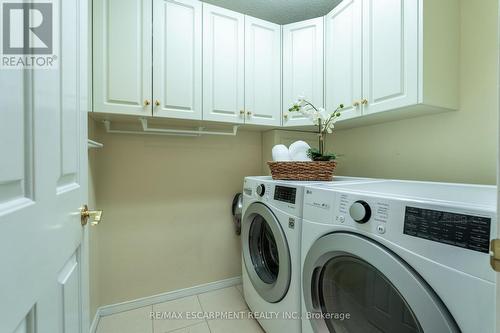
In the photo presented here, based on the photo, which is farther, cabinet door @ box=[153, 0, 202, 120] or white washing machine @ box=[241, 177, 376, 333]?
cabinet door @ box=[153, 0, 202, 120]

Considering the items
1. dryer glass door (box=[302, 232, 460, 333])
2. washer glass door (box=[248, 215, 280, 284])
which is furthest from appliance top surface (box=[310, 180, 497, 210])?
washer glass door (box=[248, 215, 280, 284])

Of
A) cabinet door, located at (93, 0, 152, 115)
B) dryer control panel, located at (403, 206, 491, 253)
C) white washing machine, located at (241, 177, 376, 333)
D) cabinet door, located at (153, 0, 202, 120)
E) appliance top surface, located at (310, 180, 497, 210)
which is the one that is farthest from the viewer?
cabinet door, located at (153, 0, 202, 120)

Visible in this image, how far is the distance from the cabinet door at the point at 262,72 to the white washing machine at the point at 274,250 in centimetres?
58

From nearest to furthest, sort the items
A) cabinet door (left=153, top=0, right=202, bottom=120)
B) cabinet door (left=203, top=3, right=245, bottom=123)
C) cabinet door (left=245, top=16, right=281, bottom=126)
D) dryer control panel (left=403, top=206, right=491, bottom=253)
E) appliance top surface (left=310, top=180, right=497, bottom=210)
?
dryer control panel (left=403, top=206, right=491, bottom=253)
appliance top surface (left=310, top=180, right=497, bottom=210)
cabinet door (left=153, top=0, right=202, bottom=120)
cabinet door (left=203, top=3, right=245, bottom=123)
cabinet door (left=245, top=16, right=281, bottom=126)

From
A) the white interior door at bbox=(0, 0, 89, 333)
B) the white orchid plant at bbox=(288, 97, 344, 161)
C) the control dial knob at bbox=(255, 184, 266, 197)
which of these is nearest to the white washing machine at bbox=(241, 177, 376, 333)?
the control dial knob at bbox=(255, 184, 266, 197)

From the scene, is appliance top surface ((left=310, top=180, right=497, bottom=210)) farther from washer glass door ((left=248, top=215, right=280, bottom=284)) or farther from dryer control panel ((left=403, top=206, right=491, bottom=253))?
washer glass door ((left=248, top=215, right=280, bottom=284))

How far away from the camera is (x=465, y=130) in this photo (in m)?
1.18

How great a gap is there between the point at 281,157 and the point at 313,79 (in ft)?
2.15

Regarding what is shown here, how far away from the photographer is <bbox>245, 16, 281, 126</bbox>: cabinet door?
1.65m

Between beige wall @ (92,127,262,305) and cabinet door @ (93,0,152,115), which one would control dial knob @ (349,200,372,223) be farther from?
beige wall @ (92,127,262,305)

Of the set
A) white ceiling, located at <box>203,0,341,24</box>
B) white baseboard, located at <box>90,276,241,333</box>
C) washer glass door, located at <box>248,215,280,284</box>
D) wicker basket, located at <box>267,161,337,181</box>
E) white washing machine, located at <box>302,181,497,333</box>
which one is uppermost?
white ceiling, located at <box>203,0,341,24</box>

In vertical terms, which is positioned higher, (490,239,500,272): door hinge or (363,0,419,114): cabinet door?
(363,0,419,114): cabinet door

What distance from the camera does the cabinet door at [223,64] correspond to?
1.53 metres

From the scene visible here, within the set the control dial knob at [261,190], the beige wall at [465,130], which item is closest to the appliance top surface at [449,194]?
the beige wall at [465,130]
